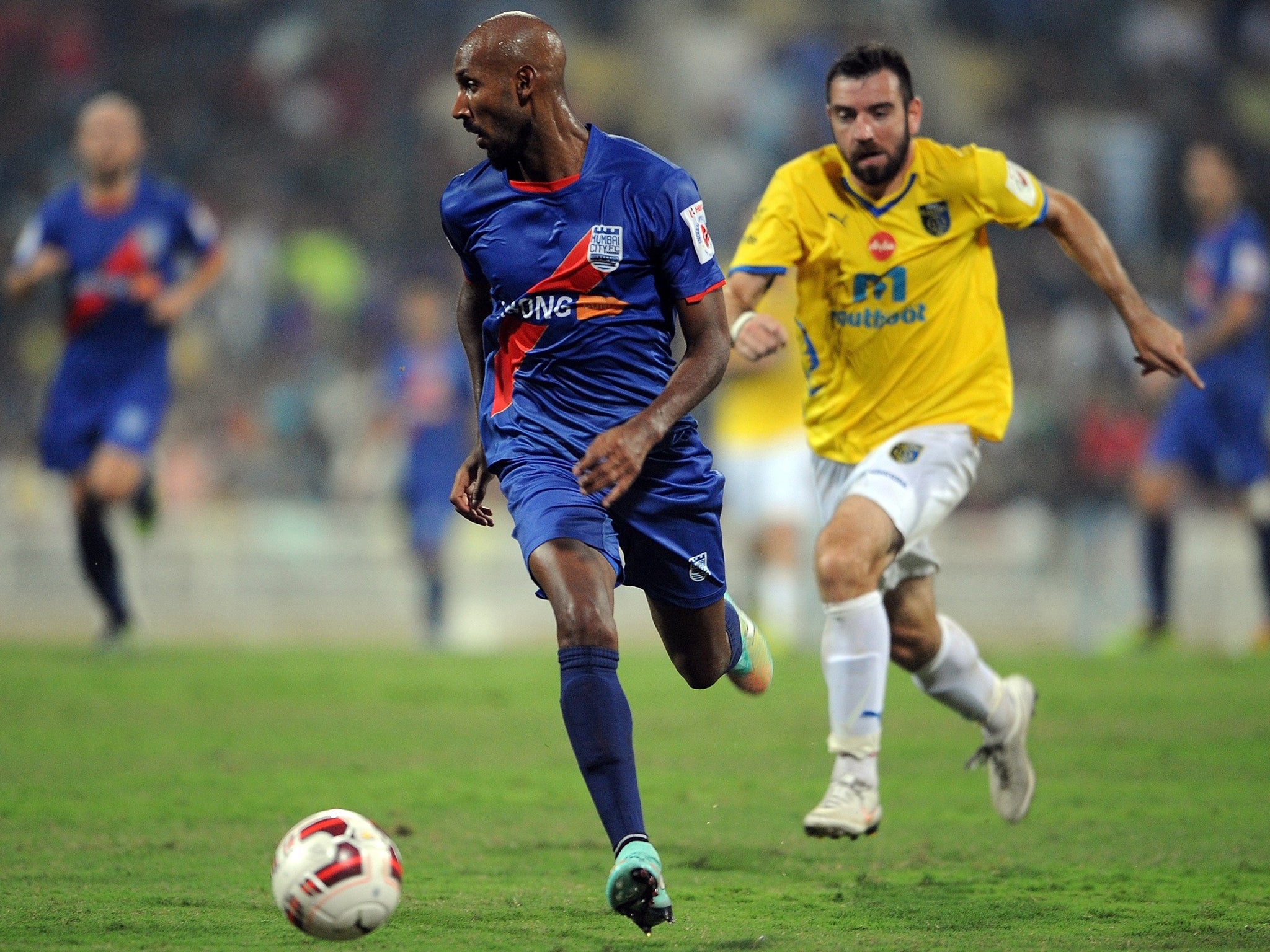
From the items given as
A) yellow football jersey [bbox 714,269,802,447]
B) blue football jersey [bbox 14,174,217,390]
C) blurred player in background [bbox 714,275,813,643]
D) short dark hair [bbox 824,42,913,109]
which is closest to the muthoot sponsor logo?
short dark hair [bbox 824,42,913,109]

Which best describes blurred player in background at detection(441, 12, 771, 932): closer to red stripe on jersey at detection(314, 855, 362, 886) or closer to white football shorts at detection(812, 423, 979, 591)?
red stripe on jersey at detection(314, 855, 362, 886)

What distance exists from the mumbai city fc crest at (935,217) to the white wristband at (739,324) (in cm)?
71

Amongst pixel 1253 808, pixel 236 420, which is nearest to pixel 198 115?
pixel 236 420

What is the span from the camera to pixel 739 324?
17.5 feet

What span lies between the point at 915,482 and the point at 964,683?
779mm

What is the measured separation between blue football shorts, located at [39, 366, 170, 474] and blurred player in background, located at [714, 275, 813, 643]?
3.82 metres

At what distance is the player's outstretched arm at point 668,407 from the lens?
406 cm

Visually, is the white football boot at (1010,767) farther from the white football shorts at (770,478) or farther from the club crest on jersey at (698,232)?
the white football shorts at (770,478)

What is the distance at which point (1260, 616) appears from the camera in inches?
491

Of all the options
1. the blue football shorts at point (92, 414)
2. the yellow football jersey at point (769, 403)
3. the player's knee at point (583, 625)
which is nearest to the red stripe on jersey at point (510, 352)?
the player's knee at point (583, 625)

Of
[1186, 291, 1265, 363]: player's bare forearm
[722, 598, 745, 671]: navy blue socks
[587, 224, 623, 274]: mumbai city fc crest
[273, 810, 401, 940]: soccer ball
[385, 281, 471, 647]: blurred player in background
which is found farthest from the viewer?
[385, 281, 471, 647]: blurred player in background

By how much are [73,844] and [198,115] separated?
1619 centimetres

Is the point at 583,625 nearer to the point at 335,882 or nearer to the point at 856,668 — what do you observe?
the point at 335,882

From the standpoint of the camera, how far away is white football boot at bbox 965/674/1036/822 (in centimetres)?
568
